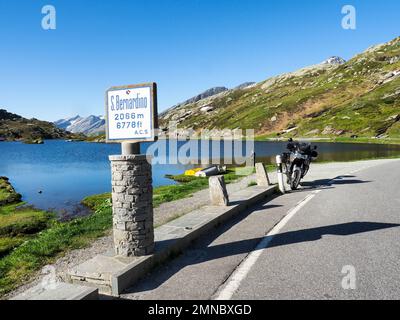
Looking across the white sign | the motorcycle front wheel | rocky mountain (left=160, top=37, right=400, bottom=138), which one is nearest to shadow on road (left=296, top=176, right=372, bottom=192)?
the motorcycle front wheel

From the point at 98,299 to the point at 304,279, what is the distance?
10.6ft

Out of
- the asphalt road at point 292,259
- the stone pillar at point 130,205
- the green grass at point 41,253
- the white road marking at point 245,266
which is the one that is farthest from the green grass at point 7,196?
the white road marking at point 245,266

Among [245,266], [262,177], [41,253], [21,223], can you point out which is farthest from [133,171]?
[21,223]

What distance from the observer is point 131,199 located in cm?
645

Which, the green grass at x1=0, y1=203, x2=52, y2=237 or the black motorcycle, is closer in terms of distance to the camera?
the black motorcycle

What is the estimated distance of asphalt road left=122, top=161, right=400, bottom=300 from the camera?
527 centimetres

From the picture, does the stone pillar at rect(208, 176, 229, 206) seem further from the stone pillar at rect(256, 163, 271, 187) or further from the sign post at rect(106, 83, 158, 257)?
the stone pillar at rect(256, 163, 271, 187)

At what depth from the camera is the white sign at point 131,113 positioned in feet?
21.4

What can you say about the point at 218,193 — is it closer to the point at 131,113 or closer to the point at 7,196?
the point at 131,113

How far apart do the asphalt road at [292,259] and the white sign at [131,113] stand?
263 centimetres

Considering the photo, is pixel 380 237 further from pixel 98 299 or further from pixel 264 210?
pixel 98 299

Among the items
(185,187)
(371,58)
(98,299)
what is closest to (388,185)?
(185,187)

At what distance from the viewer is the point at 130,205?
6453mm

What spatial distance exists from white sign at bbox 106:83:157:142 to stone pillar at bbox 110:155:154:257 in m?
0.49
